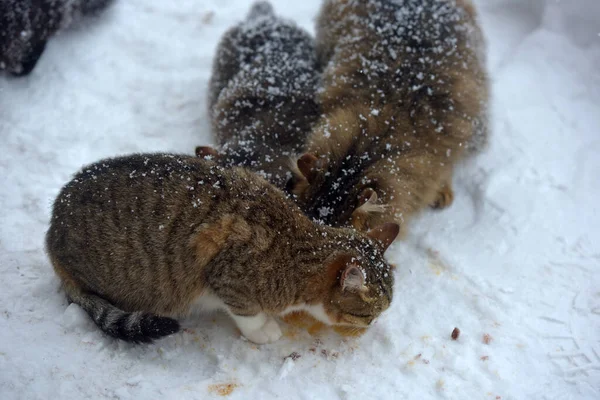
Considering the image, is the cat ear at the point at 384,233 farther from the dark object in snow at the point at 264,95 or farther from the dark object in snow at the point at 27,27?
the dark object in snow at the point at 27,27

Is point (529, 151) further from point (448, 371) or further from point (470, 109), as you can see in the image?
point (448, 371)

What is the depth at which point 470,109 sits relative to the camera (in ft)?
15.3

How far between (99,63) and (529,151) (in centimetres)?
438

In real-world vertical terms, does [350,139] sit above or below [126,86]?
above

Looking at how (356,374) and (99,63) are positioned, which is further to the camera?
(99,63)

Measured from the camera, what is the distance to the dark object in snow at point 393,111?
388cm

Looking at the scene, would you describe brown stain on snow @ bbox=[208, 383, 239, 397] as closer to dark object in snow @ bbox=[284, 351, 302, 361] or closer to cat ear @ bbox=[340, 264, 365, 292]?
dark object in snow @ bbox=[284, 351, 302, 361]

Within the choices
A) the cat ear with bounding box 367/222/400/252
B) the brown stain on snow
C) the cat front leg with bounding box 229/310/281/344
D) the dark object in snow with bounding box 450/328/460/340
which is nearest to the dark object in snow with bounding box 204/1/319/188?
the cat ear with bounding box 367/222/400/252

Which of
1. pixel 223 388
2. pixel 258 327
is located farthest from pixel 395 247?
pixel 223 388

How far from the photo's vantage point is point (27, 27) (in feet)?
16.9

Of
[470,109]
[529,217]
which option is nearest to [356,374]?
[529,217]

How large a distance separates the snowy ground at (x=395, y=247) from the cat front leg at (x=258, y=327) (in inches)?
3.3

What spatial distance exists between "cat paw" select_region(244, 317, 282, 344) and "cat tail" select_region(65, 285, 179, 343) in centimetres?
51

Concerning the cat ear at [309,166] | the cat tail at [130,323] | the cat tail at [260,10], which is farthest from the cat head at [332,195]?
the cat tail at [260,10]
